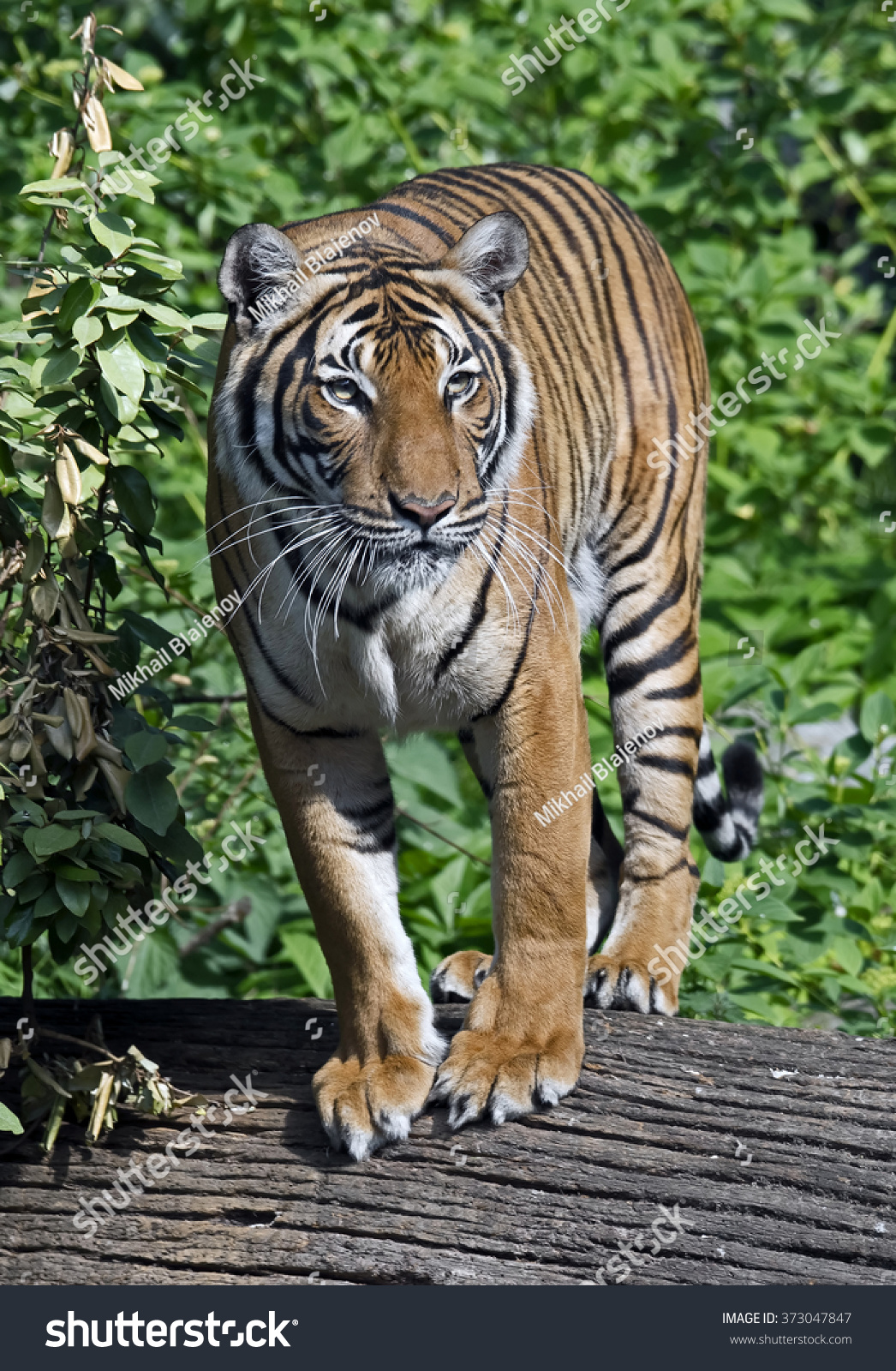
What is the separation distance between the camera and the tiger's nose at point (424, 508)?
7.18 ft

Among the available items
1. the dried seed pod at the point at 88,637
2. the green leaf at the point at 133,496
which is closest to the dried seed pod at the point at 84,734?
the dried seed pod at the point at 88,637

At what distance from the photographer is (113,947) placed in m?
2.76

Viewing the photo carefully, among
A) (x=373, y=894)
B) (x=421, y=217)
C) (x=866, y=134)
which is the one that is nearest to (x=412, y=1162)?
(x=373, y=894)

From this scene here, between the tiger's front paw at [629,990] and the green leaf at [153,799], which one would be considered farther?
the tiger's front paw at [629,990]

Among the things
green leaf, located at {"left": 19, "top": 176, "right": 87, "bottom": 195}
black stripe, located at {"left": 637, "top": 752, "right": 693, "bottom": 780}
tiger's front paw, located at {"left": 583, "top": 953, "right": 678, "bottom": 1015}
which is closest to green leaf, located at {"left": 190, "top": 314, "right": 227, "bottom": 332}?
green leaf, located at {"left": 19, "top": 176, "right": 87, "bottom": 195}

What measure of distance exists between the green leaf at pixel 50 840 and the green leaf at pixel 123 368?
754 mm

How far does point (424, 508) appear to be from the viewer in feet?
7.18

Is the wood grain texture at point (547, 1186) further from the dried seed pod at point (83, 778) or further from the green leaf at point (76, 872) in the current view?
the dried seed pod at point (83, 778)

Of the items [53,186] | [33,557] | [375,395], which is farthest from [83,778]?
[53,186]

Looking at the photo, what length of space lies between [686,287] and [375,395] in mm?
3641

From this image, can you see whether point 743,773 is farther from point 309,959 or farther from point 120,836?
point 120,836

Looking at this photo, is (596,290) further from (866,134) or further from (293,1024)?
(866,134)

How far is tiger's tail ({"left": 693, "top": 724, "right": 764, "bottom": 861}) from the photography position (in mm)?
3588

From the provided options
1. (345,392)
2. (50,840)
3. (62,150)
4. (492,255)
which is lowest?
(50,840)
